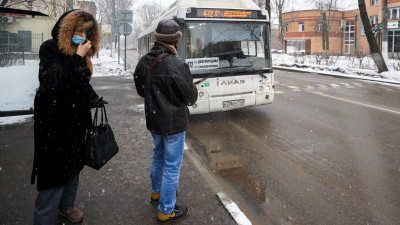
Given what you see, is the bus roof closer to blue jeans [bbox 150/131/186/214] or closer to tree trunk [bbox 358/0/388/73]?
blue jeans [bbox 150/131/186/214]

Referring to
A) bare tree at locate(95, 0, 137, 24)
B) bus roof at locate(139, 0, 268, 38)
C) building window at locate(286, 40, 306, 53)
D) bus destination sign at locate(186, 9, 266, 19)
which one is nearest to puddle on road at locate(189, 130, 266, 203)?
bus destination sign at locate(186, 9, 266, 19)

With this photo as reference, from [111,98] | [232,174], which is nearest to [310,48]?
[111,98]

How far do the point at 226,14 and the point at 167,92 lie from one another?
491 centimetres

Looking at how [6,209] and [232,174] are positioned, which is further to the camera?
[232,174]

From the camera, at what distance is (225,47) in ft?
24.0

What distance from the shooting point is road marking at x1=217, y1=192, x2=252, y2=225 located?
10.3ft

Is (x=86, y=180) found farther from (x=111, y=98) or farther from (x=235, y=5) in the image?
(x=111, y=98)

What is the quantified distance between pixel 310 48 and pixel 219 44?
55.8 metres

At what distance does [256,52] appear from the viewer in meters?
7.68

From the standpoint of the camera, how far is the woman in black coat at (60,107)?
257 centimetres

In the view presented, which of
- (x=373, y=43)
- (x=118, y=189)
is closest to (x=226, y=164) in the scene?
(x=118, y=189)

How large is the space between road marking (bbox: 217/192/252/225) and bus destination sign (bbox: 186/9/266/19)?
15.1 feet

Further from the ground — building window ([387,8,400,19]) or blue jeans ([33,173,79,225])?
building window ([387,8,400,19])

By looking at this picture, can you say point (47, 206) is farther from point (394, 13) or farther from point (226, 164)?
point (394, 13)
